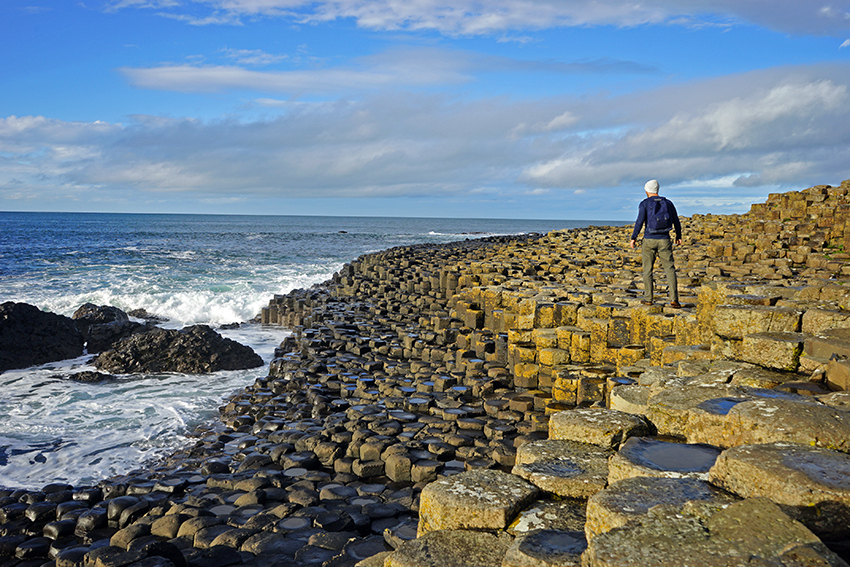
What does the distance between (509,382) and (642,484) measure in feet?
19.0

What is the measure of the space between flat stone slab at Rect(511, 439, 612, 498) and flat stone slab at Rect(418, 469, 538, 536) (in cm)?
10

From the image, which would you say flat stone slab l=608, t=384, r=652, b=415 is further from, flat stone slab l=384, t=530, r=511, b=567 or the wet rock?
the wet rock

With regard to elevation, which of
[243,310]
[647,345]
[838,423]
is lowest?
[243,310]

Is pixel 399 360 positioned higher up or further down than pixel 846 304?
further down

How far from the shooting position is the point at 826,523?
2.02m

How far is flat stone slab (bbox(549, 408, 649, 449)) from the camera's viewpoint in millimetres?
3477

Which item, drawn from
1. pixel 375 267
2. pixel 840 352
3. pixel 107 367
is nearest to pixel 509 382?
pixel 840 352

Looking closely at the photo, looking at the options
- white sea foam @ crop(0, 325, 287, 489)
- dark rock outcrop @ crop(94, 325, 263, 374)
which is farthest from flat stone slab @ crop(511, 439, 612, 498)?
dark rock outcrop @ crop(94, 325, 263, 374)

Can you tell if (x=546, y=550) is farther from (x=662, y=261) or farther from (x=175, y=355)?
(x=175, y=355)

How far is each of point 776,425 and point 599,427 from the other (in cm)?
103

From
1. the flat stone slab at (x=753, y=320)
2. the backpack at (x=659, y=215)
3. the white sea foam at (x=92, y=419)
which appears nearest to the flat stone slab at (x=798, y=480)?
the flat stone slab at (x=753, y=320)

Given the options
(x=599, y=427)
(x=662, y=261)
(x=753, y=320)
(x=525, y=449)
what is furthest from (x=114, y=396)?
(x=753, y=320)

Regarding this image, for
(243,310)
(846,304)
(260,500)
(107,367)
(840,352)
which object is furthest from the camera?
(243,310)

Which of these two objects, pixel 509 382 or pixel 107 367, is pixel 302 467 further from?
pixel 107 367
